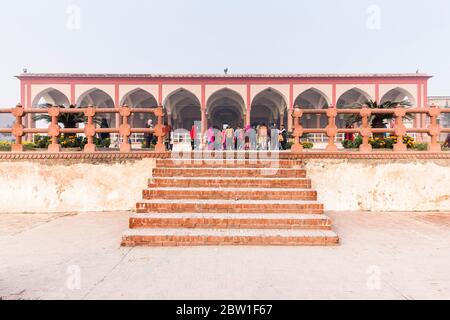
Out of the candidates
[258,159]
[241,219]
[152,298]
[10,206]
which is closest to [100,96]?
[10,206]

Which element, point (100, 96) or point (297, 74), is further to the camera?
point (100, 96)

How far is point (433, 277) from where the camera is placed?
3.37 m

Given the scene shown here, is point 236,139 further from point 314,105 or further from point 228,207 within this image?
point 314,105

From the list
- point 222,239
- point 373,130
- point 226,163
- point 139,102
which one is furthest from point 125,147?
point 139,102

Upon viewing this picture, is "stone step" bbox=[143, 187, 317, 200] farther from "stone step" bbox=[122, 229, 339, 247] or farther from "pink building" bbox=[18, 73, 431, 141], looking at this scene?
"pink building" bbox=[18, 73, 431, 141]

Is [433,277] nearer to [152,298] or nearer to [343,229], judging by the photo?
[343,229]

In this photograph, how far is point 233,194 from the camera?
578 centimetres

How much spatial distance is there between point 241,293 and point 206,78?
792 inches

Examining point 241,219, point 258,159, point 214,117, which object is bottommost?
point 241,219

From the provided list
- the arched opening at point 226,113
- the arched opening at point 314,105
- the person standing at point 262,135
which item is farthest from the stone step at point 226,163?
the arched opening at point 226,113

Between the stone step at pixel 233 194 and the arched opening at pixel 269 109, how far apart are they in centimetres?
2013

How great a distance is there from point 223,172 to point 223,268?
302 centimetres

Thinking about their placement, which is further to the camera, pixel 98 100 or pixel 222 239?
pixel 98 100
